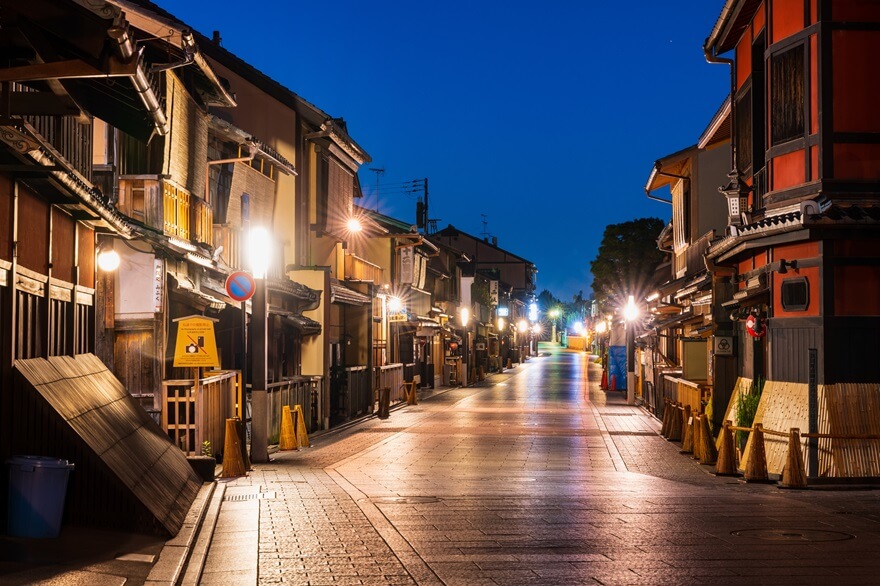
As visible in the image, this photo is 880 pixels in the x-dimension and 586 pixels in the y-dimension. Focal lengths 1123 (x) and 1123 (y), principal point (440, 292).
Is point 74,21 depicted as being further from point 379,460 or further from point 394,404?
point 394,404

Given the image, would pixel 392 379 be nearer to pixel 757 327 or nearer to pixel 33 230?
pixel 757 327

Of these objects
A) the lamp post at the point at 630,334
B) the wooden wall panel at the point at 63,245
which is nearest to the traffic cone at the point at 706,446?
the wooden wall panel at the point at 63,245

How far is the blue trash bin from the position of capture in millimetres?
10484

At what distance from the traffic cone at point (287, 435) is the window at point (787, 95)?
11.1 meters

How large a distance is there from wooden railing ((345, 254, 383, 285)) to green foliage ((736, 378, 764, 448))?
70.1 ft

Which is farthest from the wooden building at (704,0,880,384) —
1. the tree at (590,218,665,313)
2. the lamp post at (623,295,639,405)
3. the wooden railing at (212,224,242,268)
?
the tree at (590,218,665,313)

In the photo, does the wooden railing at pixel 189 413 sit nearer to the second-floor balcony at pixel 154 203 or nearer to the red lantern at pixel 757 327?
the second-floor balcony at pixel 154 203

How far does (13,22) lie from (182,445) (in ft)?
38.2

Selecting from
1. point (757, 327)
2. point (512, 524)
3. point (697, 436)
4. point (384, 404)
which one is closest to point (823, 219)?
point (757, 327)

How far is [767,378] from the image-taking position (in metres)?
19.2

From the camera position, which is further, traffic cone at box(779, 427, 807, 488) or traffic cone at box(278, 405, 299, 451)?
traffic cone at box(278, 405, 299, 451)

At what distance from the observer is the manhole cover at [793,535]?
39.4ft

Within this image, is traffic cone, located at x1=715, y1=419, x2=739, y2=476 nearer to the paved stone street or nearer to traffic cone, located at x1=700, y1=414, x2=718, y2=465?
the paved stone street

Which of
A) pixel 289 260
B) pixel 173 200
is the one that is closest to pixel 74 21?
pixel 173 200
